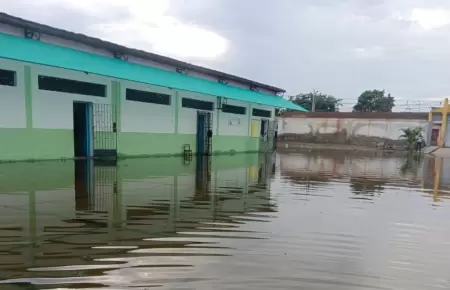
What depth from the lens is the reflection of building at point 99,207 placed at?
386 cm

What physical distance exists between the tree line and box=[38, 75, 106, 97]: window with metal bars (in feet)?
130

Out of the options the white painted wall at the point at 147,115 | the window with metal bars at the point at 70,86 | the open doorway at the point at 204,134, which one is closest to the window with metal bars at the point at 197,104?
the open doorway at the point at 204,134

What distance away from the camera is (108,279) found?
10.3ft

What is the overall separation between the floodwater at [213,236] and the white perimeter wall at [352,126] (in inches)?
1076

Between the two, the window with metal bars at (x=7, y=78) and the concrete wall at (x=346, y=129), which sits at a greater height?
the window with metal bars at (x=7, y=78)

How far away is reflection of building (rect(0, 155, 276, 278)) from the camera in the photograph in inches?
152

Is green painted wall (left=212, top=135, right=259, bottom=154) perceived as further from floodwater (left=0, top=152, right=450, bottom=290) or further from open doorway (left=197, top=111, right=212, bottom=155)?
floodwater (left=0, top=152, right=450, bottom=290)

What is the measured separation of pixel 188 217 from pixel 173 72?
1261cm

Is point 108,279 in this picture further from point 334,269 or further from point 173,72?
point 173,72

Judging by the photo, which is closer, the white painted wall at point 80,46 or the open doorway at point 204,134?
the white painted wall at point 80,46

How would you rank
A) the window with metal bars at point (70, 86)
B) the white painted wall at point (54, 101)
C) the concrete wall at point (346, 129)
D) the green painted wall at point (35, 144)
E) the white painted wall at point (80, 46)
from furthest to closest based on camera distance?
1. the concrete wall at point (346, 129)
2. the window with metal bars at point (70, 86)
3. the white painted wall at point (54, 101)
4. the white painted wall at point (80, 46)
5. the green painted wall at point (35, 144)

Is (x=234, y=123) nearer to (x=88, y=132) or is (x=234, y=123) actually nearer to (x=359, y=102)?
(x=88, y=132)

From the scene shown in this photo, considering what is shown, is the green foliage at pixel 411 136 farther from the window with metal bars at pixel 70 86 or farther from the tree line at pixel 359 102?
the window with metal bars at pixel 70 86

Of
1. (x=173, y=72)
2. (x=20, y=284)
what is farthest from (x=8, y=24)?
(x=20, y=284)
